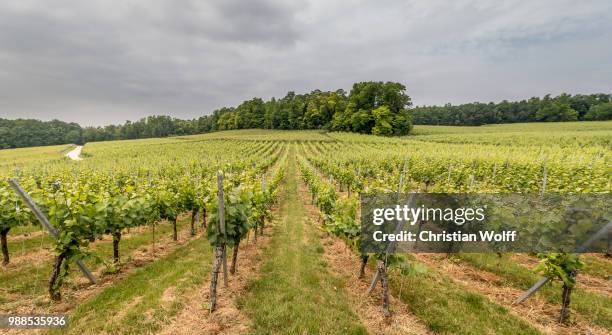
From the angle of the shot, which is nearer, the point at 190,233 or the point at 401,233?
the point at 401,233

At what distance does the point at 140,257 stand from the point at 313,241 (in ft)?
18.2

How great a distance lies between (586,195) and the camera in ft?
17.0

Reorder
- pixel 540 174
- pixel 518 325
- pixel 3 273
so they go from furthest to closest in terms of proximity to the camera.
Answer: pixel 540 174
pixel 3 273
pixel 518 325

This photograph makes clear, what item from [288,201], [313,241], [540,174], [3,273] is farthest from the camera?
[288,201]

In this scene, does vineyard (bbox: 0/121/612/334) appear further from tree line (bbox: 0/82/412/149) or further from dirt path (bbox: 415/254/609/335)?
tree line (bbox: 0/82/412/149)

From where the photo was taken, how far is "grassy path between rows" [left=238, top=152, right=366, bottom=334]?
183 inches

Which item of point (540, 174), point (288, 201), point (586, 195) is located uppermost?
point (586, 195)

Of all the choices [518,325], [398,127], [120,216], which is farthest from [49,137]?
[518,325]

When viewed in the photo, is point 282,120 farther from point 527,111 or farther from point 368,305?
point 368,305

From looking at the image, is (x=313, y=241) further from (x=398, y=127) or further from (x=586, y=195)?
(x=398, y=127)

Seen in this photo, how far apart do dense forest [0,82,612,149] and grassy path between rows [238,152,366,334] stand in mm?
53163

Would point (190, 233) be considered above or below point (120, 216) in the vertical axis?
below

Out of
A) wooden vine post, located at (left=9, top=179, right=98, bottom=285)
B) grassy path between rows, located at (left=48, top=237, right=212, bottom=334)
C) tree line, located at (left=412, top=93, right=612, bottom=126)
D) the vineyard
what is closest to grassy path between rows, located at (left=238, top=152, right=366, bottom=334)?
the vineyard

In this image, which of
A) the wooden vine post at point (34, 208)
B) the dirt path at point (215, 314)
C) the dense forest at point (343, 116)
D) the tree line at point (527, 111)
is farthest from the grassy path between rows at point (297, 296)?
the tree line at point (527, 111)
